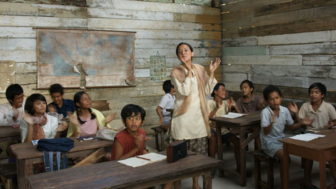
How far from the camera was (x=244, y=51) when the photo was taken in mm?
7461

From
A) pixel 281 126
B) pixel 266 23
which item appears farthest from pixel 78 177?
pixel 266 23

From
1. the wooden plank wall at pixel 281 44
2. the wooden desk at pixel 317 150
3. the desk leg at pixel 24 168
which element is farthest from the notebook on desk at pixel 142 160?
the wooden plank wall at pixel 281 44

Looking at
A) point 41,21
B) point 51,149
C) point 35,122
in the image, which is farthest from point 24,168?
point 41,21

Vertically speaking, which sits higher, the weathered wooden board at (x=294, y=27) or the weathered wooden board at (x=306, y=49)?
the weathered wooden board at (x=294, y=27)

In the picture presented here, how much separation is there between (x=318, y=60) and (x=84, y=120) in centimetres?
406

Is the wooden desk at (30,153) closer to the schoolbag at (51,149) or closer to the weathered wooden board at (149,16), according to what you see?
the schoolbag at (51,149)

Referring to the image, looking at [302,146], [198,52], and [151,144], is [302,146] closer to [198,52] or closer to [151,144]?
[151,144]

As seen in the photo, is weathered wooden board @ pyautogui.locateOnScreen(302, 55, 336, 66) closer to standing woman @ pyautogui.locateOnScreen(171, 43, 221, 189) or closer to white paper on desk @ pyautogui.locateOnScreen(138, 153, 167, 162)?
standing woman @ pyautogui.locateOnScreen(171, 43, 221, 189)

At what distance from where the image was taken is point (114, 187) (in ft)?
7.52

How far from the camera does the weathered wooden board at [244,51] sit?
7012 mm

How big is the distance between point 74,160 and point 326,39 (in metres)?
4.43

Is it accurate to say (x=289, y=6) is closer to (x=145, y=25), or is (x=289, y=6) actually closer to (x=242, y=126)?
(x=145, y=25)

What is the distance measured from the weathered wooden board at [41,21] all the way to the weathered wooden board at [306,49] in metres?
3.73

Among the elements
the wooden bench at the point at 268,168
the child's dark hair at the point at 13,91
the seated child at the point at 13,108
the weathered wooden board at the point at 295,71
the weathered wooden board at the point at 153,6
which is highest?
the weathered wooden board at the point at 153,6
